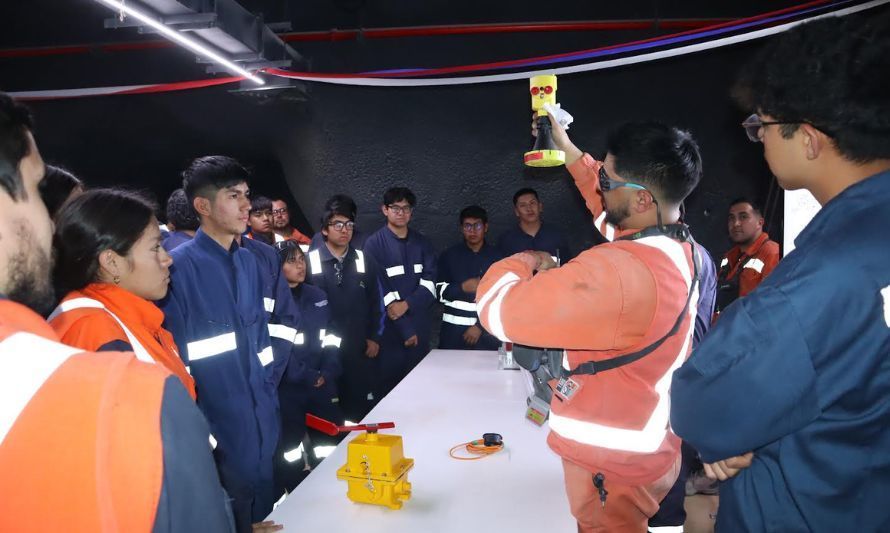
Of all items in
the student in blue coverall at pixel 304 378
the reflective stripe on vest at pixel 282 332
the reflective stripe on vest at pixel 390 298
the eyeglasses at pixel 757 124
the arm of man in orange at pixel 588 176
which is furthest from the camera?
the reflective stripe on vest at pixel 390 298

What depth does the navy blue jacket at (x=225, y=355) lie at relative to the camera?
1.97 m

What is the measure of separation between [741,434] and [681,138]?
2.94 ft

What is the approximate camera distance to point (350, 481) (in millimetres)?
1520

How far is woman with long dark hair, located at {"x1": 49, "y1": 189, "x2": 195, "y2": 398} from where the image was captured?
1.30 m

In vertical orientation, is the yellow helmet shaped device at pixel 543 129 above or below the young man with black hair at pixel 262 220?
above

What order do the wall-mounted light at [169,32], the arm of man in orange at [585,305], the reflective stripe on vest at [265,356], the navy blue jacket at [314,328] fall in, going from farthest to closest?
the navy blue jacket at [314,328], the wall-mounted light at [169,32], the reflective stripe on vest at [265,356], the arm of man in orange at [585,305]

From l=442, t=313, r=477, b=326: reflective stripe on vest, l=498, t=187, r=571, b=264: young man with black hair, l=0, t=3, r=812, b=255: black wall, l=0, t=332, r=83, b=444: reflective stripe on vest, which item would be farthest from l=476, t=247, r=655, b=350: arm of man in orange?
l=0, t=3, r=812, b=255: black wall

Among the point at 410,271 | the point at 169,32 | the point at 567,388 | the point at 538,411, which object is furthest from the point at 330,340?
the point at 567,388

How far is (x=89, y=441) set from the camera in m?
0.48

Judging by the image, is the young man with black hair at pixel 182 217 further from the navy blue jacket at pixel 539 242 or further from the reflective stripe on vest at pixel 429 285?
the navy blue jacket at pixel 539 242

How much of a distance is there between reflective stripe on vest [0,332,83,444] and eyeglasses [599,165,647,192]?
129cm

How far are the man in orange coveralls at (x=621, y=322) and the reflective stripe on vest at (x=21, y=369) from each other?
3.05 ft

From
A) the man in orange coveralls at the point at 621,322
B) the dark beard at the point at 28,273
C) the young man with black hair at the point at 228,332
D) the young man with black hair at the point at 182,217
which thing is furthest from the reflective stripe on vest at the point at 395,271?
the dark beard at the point at 28,273

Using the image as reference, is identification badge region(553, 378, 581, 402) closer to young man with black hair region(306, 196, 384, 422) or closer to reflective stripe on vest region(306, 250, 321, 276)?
young man with black hair region(306, 196, 384, 422)
